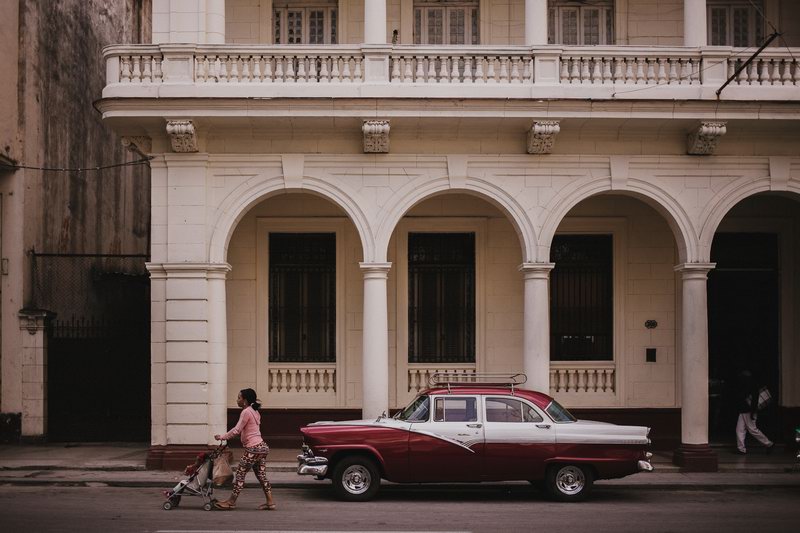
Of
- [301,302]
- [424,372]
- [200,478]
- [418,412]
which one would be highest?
[301,302]

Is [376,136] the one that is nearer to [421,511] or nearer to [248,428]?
[248,428]

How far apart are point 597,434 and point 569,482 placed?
2.61 feet

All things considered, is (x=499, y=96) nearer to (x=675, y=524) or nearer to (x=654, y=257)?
(x=654, y=257)

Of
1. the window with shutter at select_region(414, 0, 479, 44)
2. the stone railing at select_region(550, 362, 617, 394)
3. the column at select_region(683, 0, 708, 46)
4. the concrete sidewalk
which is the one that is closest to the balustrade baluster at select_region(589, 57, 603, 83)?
the column at select_region(683, 0, 708, 46)

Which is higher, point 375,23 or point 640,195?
point 375,23

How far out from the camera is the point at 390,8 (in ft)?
58.6

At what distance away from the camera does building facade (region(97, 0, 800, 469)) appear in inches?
606

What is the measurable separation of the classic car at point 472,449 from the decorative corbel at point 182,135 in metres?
5.58

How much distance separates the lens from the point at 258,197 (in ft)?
52.6

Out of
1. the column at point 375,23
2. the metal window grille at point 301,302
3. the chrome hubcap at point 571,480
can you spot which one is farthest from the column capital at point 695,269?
the metal window grille at point 301,302

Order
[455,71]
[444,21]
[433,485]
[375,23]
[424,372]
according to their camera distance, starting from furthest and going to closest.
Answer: [424,372]
[444,21]
[375,23]
[455,71]
[433,485]

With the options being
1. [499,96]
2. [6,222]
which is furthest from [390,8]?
[6,222]

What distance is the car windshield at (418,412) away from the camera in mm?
12781

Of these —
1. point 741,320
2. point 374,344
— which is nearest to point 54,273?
point 374,344
